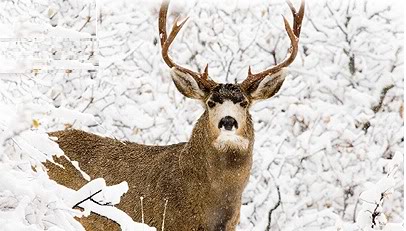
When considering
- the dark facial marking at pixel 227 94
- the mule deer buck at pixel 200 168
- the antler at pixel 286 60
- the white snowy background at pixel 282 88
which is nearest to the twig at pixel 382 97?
the white snowy background at pixel 282 88

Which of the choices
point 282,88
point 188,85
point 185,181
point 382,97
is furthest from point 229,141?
point 382,97

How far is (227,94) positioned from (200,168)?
1.96ft

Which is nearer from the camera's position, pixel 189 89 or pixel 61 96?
pixel 189 89

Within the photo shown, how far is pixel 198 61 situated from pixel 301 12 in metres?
5.72

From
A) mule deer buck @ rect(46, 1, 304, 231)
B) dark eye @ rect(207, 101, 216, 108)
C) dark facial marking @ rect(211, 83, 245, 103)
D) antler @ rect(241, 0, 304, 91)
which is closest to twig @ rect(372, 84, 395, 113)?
antler @ rect(241, 0, 304, 91)

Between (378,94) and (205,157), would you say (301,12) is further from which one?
(378,94)

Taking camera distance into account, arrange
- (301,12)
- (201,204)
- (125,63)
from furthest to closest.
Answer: (125,63) → (301,12) → (201,204)

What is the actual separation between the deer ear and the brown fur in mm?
253

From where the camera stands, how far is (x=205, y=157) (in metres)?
6.46

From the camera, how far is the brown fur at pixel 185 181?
638cm

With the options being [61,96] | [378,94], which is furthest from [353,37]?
[61,96]

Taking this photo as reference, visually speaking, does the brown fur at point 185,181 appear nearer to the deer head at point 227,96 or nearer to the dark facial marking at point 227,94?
the deer head at point 227,96

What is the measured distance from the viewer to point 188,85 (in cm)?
665

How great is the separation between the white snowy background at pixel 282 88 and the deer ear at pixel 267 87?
434 centimetres
